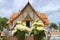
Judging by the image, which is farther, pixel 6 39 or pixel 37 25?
pixel 6 39

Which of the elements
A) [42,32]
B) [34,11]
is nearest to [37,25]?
[42,32]

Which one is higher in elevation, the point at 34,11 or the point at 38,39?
the point at 34,11

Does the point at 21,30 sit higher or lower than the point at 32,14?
lower

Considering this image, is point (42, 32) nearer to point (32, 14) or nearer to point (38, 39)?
point (38, 39)

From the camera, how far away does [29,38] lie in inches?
910

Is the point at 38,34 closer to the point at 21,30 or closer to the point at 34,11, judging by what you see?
the point at 21,30

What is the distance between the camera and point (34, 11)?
137ft

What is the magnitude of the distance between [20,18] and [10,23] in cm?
192

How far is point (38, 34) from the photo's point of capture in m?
12.2

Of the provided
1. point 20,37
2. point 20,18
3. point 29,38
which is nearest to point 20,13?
point 20,18

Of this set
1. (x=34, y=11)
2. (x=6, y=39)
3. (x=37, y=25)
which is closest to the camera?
(x=37, y=25)

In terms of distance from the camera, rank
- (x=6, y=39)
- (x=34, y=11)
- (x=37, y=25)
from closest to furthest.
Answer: (x=37, y=25), (x=6, y=39), (x=34, y=11)

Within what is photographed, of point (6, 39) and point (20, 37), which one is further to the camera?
point (6, 39)

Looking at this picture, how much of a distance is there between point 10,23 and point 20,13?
2.37 metres
